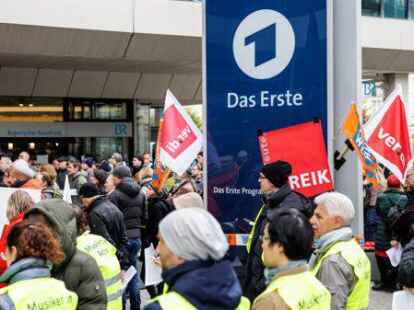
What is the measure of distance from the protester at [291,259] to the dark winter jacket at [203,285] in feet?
1.91

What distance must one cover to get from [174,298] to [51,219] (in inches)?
56.6

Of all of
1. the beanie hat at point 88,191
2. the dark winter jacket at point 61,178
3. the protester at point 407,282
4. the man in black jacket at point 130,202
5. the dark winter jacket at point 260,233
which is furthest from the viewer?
the dark winter jacket at point 61,178

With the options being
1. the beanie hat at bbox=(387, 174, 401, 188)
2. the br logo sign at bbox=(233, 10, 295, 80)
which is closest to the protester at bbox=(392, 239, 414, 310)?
the br logo sign at bbox=(233, 10, 295, 80)

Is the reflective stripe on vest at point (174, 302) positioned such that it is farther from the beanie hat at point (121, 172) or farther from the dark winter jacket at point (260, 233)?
the beanie hat at point (121, 172)

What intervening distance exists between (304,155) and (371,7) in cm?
1731

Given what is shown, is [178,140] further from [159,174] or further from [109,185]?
[109,185]

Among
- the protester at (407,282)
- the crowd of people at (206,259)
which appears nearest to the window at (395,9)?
the crowd of people at (206,259)

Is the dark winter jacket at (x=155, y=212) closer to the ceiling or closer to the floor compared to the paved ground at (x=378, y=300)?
closer to the ceiling

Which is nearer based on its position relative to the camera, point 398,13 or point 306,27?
point 306,27

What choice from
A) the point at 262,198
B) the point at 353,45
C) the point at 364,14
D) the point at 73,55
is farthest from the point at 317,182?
the point at 364,14

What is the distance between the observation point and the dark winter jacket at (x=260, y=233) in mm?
4566

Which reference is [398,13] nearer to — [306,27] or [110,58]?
[110,58]

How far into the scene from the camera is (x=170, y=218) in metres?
2.50

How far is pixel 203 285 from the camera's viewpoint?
7.86 feet
